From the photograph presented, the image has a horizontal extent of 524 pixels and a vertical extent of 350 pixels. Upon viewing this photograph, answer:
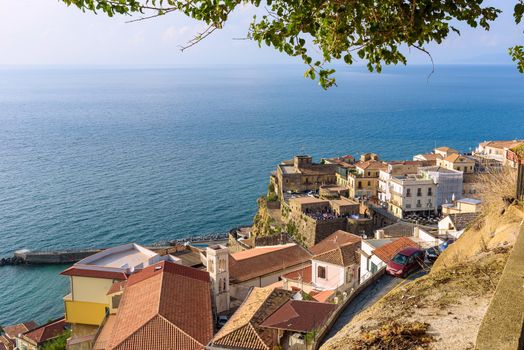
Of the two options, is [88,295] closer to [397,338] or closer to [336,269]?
[336,269]

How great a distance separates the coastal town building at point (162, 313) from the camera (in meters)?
17.9

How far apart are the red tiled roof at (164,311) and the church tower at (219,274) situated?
447 millimetres

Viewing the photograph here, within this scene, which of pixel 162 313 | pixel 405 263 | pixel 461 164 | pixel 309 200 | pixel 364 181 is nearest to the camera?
pixel 405 263

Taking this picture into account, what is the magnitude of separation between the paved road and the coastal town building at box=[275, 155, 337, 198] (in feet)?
116

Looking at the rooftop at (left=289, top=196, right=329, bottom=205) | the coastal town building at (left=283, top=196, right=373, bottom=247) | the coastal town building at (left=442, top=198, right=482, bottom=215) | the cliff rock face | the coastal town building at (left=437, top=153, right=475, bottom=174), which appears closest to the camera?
the cliff rock face

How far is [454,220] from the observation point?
26531 millimetres

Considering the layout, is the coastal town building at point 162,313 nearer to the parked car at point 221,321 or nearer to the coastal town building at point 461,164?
the parked car at point 221,321

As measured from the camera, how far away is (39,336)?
86.9ft

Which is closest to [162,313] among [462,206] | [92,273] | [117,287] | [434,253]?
[117,287]

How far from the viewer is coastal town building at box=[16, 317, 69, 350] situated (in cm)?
2603

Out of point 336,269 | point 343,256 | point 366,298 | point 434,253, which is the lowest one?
point 336,269

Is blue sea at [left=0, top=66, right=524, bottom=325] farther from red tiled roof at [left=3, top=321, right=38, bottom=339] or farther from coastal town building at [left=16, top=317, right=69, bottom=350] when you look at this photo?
coastal town building at [left=16, top=317, right=69, bottom=350]

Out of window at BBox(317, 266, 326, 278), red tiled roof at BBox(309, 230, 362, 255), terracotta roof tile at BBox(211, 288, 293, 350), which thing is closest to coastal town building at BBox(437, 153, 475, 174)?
red tiled roof at BBox(309, 230, 362, 255)

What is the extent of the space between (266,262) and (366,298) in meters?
17.4
